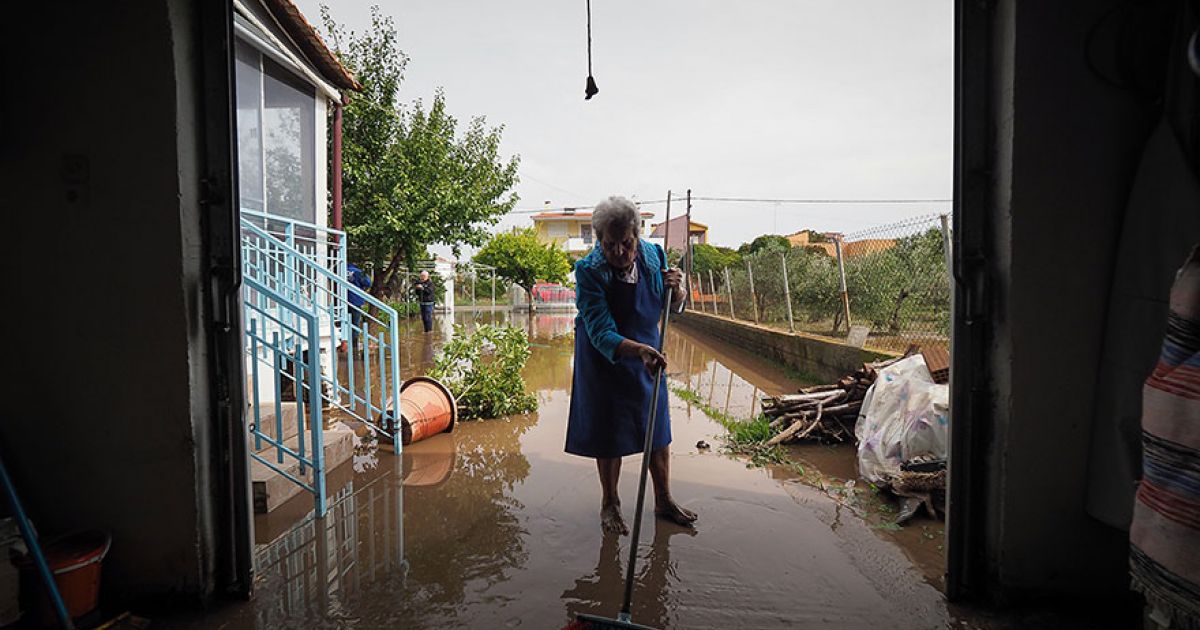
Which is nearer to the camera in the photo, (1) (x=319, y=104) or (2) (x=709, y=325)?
(1) (x=319, y=104)

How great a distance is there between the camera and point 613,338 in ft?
10.1

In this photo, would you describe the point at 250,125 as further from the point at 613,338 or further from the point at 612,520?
the point at 612,520

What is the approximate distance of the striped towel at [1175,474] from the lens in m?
1.67

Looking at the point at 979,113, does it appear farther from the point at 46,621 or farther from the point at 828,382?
the point at 828,382


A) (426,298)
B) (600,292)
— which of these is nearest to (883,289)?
(600,292)

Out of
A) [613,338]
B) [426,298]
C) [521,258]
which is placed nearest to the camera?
[613,338]

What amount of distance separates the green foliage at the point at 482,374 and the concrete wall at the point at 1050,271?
482 centimetres

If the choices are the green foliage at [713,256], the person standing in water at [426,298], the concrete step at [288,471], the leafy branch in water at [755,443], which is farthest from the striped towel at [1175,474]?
the green foliage at [713,256]

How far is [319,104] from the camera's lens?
304 inches

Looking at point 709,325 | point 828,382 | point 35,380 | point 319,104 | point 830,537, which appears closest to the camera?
point 35,380

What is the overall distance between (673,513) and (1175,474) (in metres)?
2.34

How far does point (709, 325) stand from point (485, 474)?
51.0 ft

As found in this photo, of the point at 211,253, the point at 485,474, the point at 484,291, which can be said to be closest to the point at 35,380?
the point at 211,253

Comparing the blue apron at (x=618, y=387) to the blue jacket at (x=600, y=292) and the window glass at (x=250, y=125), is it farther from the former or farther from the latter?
the window glass at (x=250, y=125)
